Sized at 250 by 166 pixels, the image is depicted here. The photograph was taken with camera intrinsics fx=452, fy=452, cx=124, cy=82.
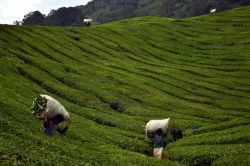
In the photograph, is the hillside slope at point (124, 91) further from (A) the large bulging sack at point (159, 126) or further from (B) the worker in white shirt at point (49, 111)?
(A) the large bulging sack at point (159, 126)

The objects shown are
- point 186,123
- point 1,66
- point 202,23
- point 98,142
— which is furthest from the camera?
point 202,23

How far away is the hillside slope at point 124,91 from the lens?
40.4m

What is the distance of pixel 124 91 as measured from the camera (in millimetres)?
75688

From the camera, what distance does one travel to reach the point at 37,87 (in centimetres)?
6512

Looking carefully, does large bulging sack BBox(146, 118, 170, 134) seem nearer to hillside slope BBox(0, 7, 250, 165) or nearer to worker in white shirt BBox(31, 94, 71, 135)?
hillside slope BBox(0, 7, 250, 165)

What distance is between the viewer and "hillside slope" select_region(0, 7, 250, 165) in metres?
40.4

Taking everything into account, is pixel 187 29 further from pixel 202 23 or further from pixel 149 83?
pixel 149 83

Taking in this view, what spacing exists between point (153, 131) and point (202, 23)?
127685 millimetres

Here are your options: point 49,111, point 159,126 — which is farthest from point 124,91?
point 49,111

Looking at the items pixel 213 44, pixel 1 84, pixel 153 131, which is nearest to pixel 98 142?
pixel 153 131

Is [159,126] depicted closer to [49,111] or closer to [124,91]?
[49,111]

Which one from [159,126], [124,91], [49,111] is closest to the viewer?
[49,111]

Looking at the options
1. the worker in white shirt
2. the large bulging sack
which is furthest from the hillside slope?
the large bulging sack

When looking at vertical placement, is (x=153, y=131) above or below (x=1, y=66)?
below
